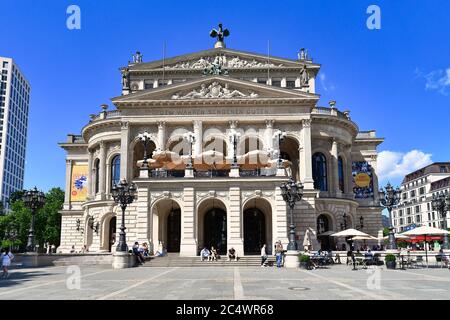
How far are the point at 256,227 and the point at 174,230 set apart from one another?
7.36 m

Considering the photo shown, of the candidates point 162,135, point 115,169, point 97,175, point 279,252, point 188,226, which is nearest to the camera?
point 279,252

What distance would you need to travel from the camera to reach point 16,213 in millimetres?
78375

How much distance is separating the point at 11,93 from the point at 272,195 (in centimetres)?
12632

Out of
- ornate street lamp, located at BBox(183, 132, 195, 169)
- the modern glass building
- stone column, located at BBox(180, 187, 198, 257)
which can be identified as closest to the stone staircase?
stone column, located at BBox(180, 187, 198, 257)

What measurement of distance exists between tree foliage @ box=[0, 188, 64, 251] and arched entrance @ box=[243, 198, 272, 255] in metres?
41.0

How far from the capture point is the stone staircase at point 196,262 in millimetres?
34156

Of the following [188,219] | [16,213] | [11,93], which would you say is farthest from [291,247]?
[11,93]

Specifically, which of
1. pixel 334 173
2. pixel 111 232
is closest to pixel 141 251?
pixel 111 232

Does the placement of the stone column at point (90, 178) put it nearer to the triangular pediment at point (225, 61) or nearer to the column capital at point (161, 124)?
the column capital at point (161, 124)

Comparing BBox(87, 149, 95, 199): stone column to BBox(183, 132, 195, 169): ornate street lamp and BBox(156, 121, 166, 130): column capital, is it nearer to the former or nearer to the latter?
BBox(156, 121, 166, 130): column capital

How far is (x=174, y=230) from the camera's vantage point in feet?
139

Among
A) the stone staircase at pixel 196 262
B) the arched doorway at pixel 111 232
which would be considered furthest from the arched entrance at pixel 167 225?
the arched doorway at pixel 111 232

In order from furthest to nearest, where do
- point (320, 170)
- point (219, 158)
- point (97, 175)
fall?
point (97, 175)
point (320, 170)
point (219, 158)

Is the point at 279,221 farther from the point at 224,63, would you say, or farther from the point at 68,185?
the point at 68,185
